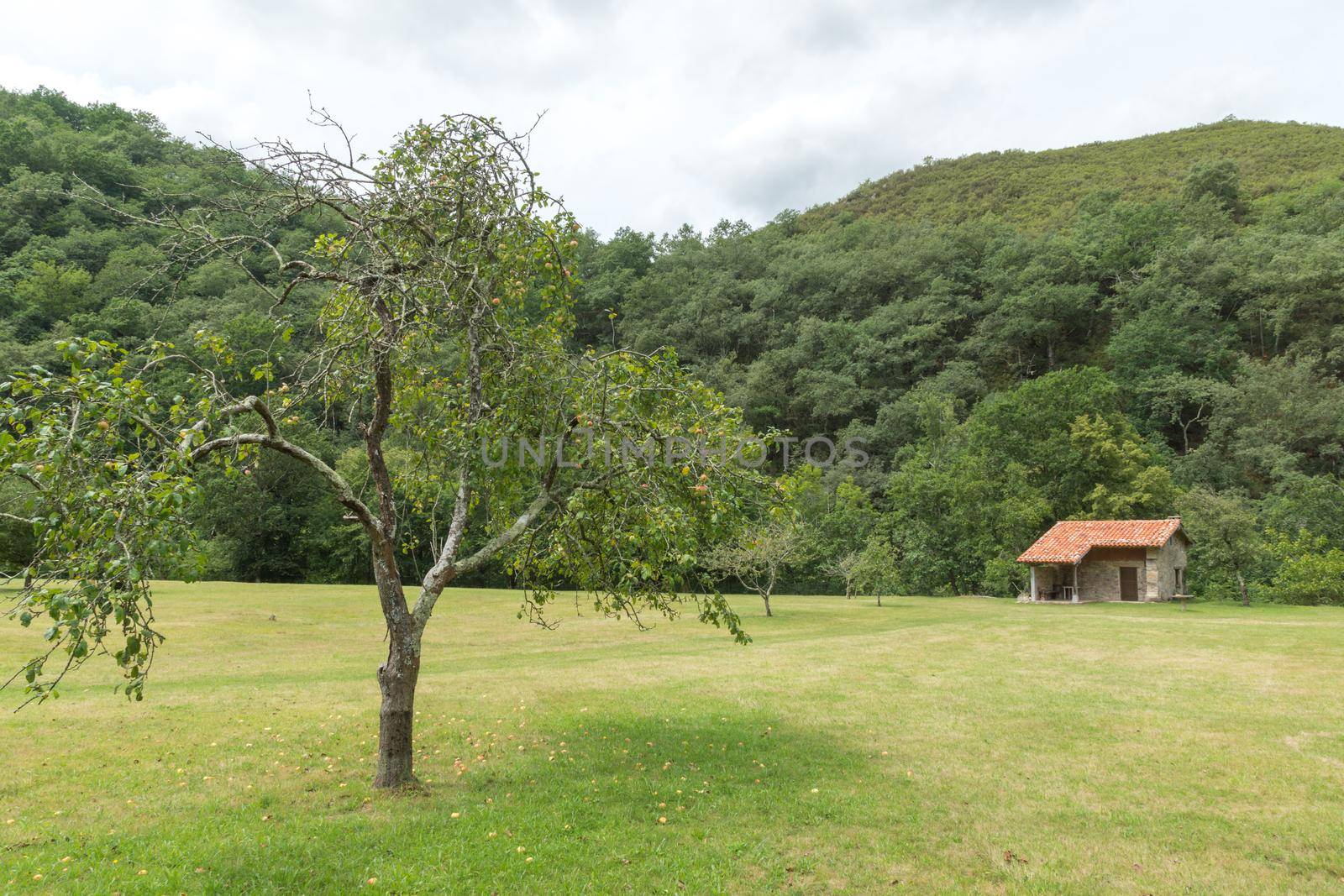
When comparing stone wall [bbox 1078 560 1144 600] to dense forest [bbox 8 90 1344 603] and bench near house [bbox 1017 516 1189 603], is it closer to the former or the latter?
bench near house [bbox 1017 516 1189 603]

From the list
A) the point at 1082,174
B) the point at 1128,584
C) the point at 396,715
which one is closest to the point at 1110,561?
the point at 1128,584

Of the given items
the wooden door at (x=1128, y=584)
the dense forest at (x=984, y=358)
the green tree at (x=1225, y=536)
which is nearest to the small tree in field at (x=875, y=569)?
the dense forest at (x=984, y=358)

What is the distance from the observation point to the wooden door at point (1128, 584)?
35.2 meters

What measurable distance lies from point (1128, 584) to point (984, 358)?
81.8ft

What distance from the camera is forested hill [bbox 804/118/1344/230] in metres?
74.2

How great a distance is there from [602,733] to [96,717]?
22.5 feet

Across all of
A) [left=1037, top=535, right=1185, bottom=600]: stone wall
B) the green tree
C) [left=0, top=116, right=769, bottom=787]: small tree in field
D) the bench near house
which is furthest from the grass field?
[left=1037, top=535, right=1185, bottom=600]: stone wall

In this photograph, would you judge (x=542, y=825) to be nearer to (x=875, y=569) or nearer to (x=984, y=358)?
(x=875, y=569)

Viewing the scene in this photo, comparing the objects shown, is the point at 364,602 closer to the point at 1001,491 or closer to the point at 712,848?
the point at 712,848

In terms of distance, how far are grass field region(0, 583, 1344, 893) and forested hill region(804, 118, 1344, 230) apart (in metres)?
71.0

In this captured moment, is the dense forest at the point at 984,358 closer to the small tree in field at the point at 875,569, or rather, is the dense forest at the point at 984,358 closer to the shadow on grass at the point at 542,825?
the small tree in field at the point at 875,569

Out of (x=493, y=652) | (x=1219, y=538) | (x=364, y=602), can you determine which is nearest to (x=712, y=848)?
(x=493, y=652)

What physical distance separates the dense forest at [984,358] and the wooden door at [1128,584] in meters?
3.34

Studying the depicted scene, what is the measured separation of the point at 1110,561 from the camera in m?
35.7
